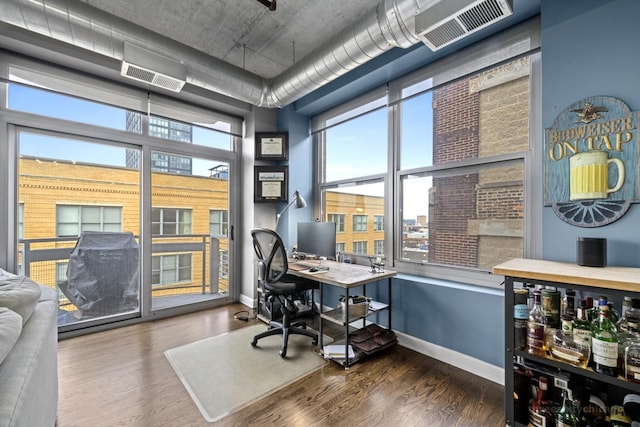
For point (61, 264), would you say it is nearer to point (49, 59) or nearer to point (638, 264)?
point (49, 59)

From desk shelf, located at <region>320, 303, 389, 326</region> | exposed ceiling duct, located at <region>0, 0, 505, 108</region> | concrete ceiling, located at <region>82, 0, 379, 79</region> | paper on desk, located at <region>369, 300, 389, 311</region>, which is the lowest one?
desk shelf, located at <region>320, 303, 389, 326</region>

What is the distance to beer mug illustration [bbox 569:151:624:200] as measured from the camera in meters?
1.53

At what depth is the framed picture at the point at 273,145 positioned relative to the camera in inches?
144

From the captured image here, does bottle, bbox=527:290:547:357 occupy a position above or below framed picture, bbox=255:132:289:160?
below

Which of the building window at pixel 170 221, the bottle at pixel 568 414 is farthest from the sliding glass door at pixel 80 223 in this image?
the bottle at pixel 568 414

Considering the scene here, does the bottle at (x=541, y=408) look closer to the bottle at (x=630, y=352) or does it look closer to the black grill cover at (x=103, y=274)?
the bottle at (x=630, y=352)

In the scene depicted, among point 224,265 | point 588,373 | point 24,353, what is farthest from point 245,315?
point 588,373

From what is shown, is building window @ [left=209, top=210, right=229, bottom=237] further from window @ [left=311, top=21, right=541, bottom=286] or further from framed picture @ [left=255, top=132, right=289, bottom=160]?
window @ [left=311, top=21, right=541, bottom=286]

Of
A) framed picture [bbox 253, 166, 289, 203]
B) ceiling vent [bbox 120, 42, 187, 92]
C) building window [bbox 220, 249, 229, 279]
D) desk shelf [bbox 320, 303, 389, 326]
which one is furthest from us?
building window [bbox 220, 249, 229, 279]

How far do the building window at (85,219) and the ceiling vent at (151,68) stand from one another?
1493 millimetres

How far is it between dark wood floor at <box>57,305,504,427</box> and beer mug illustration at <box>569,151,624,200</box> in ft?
4.64

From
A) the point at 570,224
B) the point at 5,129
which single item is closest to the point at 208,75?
the point at 5,129

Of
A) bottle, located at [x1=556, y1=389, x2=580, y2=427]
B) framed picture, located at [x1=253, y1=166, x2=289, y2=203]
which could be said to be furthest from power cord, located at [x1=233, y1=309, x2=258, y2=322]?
bottle, located at [x1=556, y1=389, x2=580, y2=427]

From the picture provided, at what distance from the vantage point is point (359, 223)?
337 centimetres
